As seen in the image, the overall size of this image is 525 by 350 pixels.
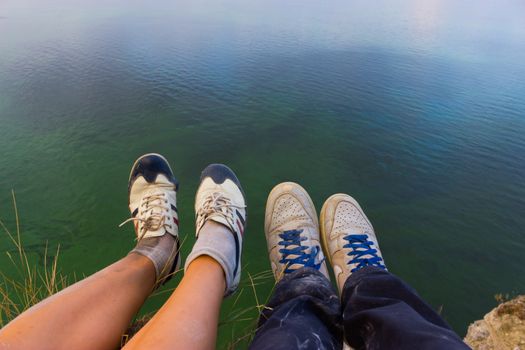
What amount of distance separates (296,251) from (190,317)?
1135 millimetres

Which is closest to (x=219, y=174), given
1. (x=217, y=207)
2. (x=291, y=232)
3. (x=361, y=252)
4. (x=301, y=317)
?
(x=217, y=207)

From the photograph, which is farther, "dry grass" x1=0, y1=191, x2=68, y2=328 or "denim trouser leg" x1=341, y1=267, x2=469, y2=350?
"dry grass" x1=0, y1=191, x2=68, y2=328

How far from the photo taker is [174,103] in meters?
5.02

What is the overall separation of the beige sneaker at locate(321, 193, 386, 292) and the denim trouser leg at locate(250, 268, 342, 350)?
16.1 inches

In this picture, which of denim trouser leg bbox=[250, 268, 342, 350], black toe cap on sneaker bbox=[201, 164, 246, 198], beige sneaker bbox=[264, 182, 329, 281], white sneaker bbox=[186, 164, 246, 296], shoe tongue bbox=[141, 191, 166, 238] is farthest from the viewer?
black toe cap on sneaker bbox=[201, 164, 246, 198]

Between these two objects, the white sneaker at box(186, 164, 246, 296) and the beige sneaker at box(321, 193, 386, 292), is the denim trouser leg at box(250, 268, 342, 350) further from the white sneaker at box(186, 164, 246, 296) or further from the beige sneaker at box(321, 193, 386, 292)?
the beige sneaker at box(321, 193, 386, 292)

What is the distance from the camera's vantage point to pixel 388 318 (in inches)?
46.3

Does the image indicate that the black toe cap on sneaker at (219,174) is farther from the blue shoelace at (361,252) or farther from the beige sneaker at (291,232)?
the blue shoelace at (361,252)

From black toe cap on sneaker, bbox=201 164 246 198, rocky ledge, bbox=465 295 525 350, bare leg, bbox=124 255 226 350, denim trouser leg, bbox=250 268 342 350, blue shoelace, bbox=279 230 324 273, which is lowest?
rocky ledge, bbox=465 295 525 350

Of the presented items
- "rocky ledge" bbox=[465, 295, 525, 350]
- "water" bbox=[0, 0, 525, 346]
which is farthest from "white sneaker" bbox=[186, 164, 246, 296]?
"rocky ledge" bbox=[465, 295, 525, 350]

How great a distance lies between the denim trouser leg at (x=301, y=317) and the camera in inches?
48.1

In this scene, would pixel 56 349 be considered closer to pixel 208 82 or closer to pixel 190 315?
pixel 190 315

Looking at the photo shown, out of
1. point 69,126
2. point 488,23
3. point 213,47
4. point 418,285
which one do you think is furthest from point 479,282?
point 488,23

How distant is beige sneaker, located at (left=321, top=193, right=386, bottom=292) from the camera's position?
2078mm
